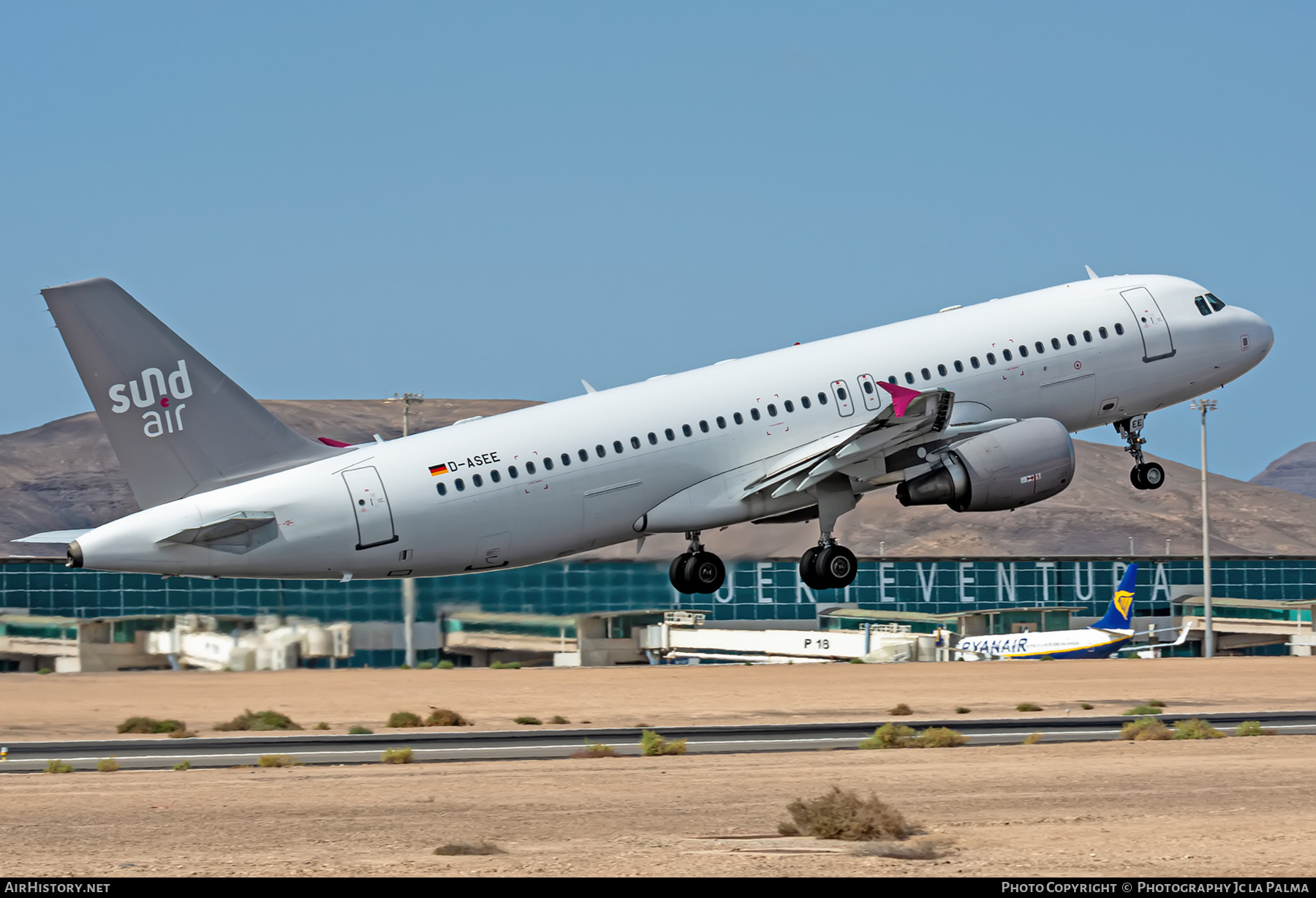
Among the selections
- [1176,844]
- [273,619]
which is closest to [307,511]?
[1176,844]

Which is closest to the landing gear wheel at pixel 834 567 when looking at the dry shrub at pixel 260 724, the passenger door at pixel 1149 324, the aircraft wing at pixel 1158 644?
the passenger door at pixel 1149 324

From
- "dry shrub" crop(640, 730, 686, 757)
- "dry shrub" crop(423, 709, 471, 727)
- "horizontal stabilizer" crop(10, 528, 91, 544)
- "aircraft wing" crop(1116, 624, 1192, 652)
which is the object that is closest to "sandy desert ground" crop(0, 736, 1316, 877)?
"dry shrub" crop(640, 730, 686, 757)

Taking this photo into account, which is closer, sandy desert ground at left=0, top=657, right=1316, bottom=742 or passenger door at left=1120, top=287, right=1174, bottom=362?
passenger door at left=1120, top=287, right=1174, bottom=362

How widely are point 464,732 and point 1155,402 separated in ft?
85.3

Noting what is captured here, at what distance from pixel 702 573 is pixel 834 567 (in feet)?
12.3

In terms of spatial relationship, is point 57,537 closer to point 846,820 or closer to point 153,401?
point 153,401

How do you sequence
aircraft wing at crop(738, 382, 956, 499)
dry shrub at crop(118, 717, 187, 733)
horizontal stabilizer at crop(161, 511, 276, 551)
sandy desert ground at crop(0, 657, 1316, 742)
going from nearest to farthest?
horizontal stabilizer at crop(161, 511, 276, 551) < aircraft wing at crop(738, 382, 956, 499) < dry shrub at crop(118, 717, 187, 733) < sandy desert ground at crop(0, 657, 1316, 742)

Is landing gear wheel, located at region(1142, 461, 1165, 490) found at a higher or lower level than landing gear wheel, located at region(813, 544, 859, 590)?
higher

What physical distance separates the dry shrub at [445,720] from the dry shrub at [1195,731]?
2573 centimetres

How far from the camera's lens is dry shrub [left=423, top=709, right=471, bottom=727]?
6303cm

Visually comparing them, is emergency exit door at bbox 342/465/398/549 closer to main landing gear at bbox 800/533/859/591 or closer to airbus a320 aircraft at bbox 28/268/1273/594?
airbus a320 aircraft at bbox 28/268/1273/594

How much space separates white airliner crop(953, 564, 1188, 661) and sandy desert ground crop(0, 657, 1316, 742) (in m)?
14.9

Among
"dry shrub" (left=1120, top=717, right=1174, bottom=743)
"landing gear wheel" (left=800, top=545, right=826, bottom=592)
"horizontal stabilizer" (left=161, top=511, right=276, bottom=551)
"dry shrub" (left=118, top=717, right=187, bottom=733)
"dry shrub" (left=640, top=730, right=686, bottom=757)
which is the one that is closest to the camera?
"horizontal stabilizer" (left=161, top=511, right=276, bottom=551)

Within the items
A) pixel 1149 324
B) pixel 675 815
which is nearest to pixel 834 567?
pixel 1149 324
